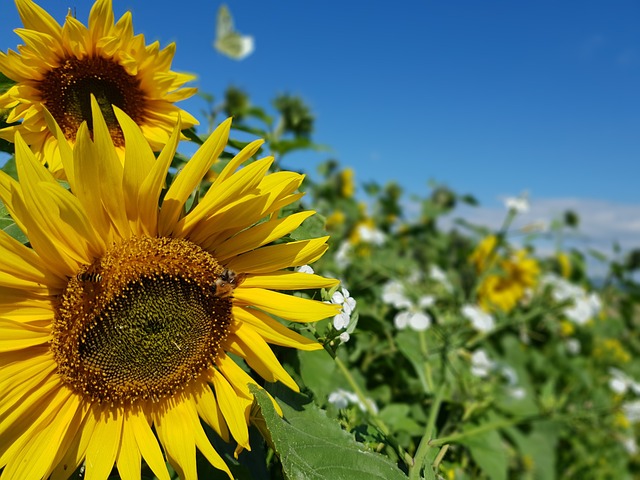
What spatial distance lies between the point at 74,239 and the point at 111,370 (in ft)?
0.83

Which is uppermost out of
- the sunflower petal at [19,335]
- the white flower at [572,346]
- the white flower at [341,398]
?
the white flower at [572,346]

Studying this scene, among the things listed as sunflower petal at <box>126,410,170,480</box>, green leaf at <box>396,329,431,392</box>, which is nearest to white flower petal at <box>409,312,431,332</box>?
green leaf at <box>396,329,431,392</box>

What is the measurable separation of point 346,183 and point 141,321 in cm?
448

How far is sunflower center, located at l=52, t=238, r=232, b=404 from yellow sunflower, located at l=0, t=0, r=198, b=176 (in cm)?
24

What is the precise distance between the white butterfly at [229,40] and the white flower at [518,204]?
2035 millimetres

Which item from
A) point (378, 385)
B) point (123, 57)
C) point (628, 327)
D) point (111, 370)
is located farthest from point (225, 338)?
point (628, 327)

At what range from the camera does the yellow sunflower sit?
96cm

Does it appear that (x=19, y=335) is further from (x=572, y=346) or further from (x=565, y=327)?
(x=572, y=346)

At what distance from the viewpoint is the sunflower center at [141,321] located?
2.87 ft

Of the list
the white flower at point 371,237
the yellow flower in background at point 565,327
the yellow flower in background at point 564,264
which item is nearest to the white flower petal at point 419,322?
the white flower at point 371,237

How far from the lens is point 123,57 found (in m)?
1.04

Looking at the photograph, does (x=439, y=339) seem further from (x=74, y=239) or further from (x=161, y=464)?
(x=74, y=239)

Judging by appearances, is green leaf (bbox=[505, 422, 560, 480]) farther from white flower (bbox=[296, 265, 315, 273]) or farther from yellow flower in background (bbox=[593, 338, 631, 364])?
white flower (bbox=[296, 265, 315, 273])

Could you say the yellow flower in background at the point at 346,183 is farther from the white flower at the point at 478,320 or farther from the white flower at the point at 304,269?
the white flower at the point at 304,269
